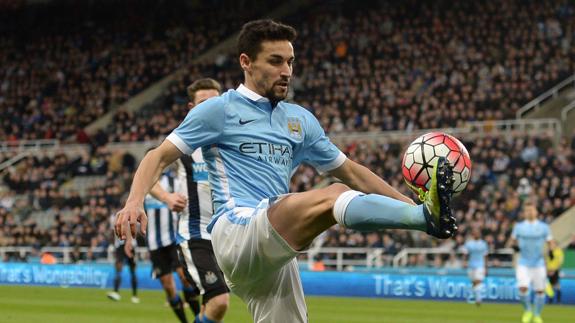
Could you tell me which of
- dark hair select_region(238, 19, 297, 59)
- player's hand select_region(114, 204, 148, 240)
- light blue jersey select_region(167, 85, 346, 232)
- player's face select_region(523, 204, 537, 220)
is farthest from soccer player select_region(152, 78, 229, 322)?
player's face select_region(523, 204, 537, 220)

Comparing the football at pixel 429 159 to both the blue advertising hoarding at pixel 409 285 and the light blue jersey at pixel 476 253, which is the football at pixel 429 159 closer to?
the light blue jersey at pixel 476 253

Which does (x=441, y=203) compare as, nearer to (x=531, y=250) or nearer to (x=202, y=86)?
(x=202, y=86)

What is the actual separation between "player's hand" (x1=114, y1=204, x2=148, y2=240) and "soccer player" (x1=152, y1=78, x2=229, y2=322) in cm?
363

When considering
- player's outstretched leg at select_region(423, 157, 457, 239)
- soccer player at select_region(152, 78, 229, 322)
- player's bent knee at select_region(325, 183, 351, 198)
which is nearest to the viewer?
player's outstretched leg at select_region(423, 157, 457, 239)

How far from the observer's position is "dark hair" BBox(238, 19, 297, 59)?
6344 millimetres

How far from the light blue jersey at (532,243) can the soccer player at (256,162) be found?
11.5m

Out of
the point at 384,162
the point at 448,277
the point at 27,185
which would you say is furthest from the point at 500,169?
the point at 27,185

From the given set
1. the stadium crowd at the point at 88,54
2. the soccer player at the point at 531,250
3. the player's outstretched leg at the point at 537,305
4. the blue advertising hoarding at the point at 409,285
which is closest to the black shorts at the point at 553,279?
the blue advertising hoarding at the point at 409,285

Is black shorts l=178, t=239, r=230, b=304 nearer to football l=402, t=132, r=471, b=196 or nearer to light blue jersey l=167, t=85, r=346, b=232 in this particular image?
light blue jersey l=167, t=85, r=346, b=232

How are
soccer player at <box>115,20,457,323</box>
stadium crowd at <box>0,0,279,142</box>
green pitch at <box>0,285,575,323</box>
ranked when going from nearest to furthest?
soccer player at <box>115,20,457,323</box>, green pitch at <box>0,285,575,323</box>, stadium crowd at <box>0,0,279,142</box>

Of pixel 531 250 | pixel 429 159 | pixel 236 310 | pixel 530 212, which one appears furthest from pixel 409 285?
pixel 429 159

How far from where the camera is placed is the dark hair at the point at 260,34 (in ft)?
20.8

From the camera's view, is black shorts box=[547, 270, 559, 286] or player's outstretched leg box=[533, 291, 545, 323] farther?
black shorts box=[547, 270, 559, 286]

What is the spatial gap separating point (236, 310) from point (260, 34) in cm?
1132
